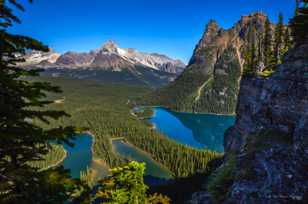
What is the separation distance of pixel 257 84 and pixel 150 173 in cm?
7645

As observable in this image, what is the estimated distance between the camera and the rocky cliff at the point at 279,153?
21641 millimetres

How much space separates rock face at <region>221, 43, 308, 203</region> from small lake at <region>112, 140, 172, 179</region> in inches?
3626

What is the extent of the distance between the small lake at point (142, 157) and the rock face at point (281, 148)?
92106mm

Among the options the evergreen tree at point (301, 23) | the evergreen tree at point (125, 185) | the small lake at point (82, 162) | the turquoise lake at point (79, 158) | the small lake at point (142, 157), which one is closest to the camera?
the evergreen tree at point (125, 185)

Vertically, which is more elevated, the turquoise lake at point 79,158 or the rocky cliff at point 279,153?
the rocky cliff at point 279,153

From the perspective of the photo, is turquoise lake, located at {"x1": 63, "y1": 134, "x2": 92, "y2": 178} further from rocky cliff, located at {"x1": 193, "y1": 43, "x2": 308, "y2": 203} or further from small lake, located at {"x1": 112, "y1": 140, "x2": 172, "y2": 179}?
rocky cliff, located at {"x1": 193, "y1": 43, "x2": 308, "y2": 203}

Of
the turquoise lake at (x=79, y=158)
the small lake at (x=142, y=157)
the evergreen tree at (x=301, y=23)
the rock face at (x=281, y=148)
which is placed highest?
the evergreen tree at (x=301, y=23)

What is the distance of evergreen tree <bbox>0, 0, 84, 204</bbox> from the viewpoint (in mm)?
7535

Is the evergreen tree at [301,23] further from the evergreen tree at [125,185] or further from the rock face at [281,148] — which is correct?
the evergreen tree at [125,185]

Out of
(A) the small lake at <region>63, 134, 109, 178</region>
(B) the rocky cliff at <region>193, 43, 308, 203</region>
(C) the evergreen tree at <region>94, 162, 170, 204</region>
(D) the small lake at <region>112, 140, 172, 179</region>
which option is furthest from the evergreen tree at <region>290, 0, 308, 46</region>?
(A) the small lake at <region>63, 134, 109, 178</region>

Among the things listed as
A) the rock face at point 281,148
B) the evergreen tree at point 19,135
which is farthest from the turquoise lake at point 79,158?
the evergreen tree at point 19,135

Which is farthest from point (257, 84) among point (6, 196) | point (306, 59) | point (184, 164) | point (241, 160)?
point (6, 196)

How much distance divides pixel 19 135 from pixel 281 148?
26.6 metres

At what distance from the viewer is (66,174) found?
8406 mm
